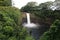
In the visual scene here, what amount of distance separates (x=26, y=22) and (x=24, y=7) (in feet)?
7.01

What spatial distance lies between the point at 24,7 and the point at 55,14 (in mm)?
3265

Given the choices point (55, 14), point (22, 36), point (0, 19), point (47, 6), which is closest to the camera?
→ point (22, 36)

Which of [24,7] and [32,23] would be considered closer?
[32,23]

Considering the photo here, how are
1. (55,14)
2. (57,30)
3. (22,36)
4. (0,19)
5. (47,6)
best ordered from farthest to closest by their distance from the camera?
(47,6), (55,14), (0,19), (22,36), (57,30)

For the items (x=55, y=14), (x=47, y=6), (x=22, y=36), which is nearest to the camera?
(x=22, y=36)

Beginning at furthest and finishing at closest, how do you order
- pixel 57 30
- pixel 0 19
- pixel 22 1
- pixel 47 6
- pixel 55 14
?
pixel 22 1 < pixel 47 6 < pixel 55 14 < pixel 0 19 < pixel 57 30

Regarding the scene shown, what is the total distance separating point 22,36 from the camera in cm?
934

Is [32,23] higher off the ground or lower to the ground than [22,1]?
lower

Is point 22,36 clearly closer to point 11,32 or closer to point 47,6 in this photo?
point 11,32

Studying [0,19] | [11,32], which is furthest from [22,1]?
[11,32]

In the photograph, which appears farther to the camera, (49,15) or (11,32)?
(49,15)

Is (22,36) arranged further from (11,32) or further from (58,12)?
(58,12)

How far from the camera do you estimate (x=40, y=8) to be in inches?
906

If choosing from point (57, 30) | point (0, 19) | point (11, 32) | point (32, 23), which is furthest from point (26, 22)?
point (57, 30)
